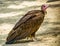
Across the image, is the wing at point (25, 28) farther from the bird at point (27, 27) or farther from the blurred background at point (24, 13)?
the blurred background at point (24, 13)

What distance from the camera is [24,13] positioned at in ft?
17.3

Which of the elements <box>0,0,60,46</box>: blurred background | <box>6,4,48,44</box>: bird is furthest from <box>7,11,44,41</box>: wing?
<box>0,0,60,46</box>: blurred background

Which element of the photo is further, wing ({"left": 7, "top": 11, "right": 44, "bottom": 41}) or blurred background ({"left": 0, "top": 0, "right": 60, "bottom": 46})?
blurred background ({"left": 0, "top": 0, "right": 60, "bottom": 46})

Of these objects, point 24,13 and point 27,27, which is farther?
point 24,13

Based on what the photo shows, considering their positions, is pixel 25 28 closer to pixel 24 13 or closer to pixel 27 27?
pixel 27 27

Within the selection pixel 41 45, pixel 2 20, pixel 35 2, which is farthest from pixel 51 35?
pixel 35 2

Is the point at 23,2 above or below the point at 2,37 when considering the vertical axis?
above

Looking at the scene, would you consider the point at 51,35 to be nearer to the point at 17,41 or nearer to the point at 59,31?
the point at 59,31

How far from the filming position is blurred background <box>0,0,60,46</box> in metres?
4.13

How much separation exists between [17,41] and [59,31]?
0.78 metres

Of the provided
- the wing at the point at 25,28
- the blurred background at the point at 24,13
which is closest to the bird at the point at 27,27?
the wing at the point at 25,28

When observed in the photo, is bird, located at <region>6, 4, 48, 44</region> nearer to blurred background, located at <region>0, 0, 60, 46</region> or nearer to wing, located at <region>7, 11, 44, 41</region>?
wing, located at <region>7, 11, 44, 41</region>

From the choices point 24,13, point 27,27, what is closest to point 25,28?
point 27,27

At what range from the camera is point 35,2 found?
6211 millimetres
